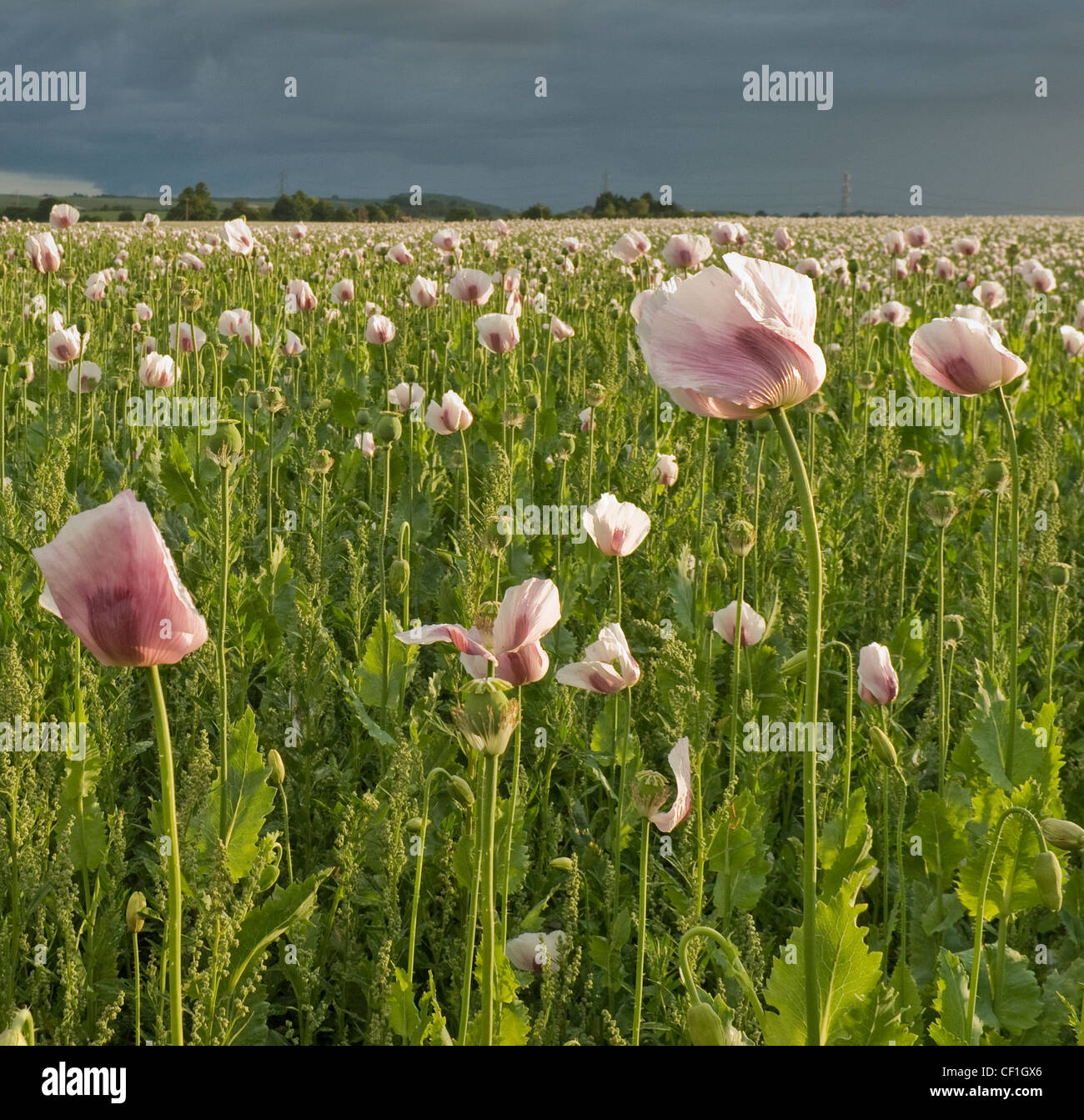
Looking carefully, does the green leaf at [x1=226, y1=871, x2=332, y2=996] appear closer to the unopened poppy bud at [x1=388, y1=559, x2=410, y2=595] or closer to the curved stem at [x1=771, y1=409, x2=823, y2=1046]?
the curved stem at [x1=771, y1=409, x2=823, y2=1046]

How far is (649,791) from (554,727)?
3.94 feet

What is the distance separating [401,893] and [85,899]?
24.1 inches

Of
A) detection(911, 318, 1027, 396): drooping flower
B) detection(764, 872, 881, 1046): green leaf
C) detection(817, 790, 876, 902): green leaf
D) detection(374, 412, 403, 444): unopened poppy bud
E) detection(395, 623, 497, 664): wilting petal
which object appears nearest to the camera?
detection(395, 623, 497, 664): wilting petal

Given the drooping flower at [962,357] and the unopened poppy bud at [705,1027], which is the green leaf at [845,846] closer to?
the drooping flower at [962,357]

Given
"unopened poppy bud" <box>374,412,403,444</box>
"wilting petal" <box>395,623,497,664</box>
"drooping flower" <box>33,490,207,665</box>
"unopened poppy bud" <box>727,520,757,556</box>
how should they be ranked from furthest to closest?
"unopened poppy bud" <box>374,412,403,444</box>
"unopened poppy bud" <box>727,520,757,556</box>
"wilting petal" <box>395,623,497,664</box>
"drooping flower" <box>33,490,207,665</box>

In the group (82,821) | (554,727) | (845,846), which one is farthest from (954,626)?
(82,821)

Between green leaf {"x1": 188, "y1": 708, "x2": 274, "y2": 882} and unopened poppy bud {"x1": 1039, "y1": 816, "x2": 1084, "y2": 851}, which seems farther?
green leaf {"x1": 188, "y1": 708, "x2": 274, "y2": 882}

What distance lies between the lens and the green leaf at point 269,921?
1698 mm

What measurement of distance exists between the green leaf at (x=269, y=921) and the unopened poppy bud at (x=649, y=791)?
19.6 inches

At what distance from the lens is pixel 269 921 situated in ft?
5.76

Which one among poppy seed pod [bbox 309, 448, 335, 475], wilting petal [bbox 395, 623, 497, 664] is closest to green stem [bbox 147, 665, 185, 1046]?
wilting petal [bbox 395, 623, 497, 664]

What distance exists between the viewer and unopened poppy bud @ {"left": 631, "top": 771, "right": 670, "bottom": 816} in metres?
1.56

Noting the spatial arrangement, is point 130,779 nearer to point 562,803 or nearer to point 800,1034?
point 562,803

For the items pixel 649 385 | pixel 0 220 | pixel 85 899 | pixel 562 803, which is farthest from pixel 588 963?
pixel 0 220
